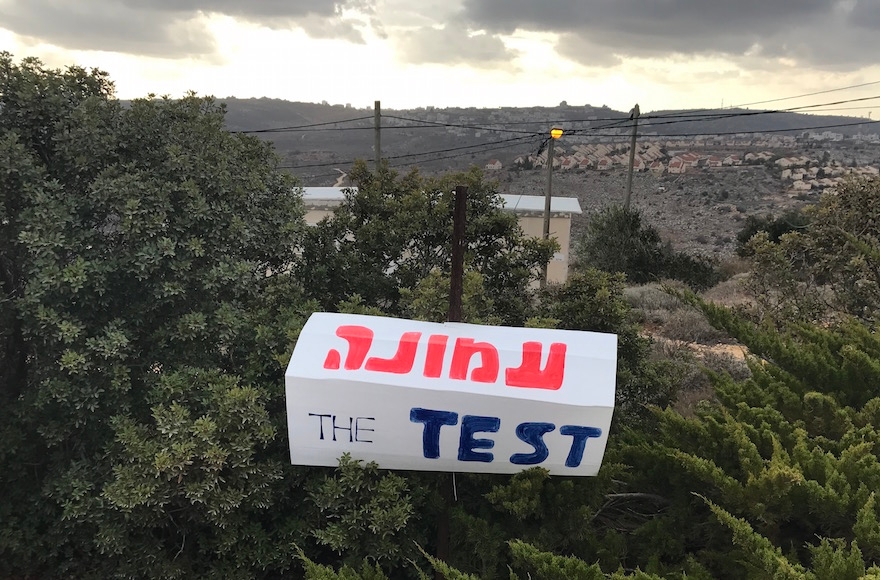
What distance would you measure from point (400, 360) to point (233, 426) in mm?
1598

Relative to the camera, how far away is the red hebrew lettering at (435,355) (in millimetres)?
3197

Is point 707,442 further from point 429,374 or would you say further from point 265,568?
point 265,568

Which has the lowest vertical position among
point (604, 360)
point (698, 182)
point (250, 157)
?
point (698, 182)

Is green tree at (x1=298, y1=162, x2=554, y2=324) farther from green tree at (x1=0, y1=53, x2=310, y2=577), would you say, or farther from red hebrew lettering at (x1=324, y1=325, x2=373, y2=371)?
red hebrew lettering at (x1=324, y1=325, x2=373, y2=371)

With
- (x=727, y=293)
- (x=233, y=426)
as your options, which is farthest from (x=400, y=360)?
(x=727, y=293)

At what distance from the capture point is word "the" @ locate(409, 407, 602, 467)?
3162mm

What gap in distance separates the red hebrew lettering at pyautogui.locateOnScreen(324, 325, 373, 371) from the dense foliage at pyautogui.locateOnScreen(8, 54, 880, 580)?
2.52 ft

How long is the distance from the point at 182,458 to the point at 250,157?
3442mm

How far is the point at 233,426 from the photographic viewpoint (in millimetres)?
4152

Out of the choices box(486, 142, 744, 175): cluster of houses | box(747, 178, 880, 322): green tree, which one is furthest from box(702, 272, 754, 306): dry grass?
box(486, 142, 744, 175): cluster of houses

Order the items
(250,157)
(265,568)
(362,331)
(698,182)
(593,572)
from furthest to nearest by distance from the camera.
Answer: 1. (698,182)
2. (250,157)
3. (265,568)
4. (362,331)
5. (593,572)

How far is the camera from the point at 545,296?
670 centimetres

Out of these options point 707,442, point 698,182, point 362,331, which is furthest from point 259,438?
point 698,182

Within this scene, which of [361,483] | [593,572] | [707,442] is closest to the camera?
[593,572]
